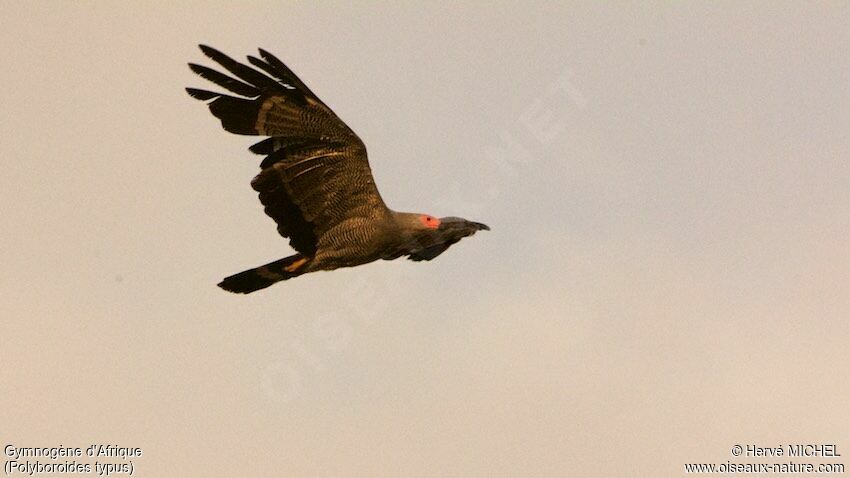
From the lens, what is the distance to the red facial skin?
18812mm

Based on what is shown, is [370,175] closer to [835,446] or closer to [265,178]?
[265,178]

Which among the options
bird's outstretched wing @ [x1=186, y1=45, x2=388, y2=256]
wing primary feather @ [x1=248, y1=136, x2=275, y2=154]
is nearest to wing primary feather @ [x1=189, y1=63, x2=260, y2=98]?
bird's outstretched wing @ [x1=186, y1=45, x2=388, y2=256]

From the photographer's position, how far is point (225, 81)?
58.8 feet

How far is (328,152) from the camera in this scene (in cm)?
1836

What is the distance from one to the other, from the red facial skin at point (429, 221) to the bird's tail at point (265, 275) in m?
1.67

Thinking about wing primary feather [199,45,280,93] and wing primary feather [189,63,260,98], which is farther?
wing primary feather [189,63,260,98]

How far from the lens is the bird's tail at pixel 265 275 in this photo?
18969mm

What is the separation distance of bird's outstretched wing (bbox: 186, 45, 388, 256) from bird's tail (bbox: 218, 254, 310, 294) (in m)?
0.26

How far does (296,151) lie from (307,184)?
0.49 metres

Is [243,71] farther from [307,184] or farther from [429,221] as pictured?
[429,221]

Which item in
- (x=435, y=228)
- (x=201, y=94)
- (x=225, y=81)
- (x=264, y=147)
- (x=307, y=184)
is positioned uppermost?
(x=225, y=81)

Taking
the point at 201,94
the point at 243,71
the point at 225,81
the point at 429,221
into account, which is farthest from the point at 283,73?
the point at 429,221

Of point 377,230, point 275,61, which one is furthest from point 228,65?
point 377,230

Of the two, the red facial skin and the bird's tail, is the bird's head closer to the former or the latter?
the red facial skin
